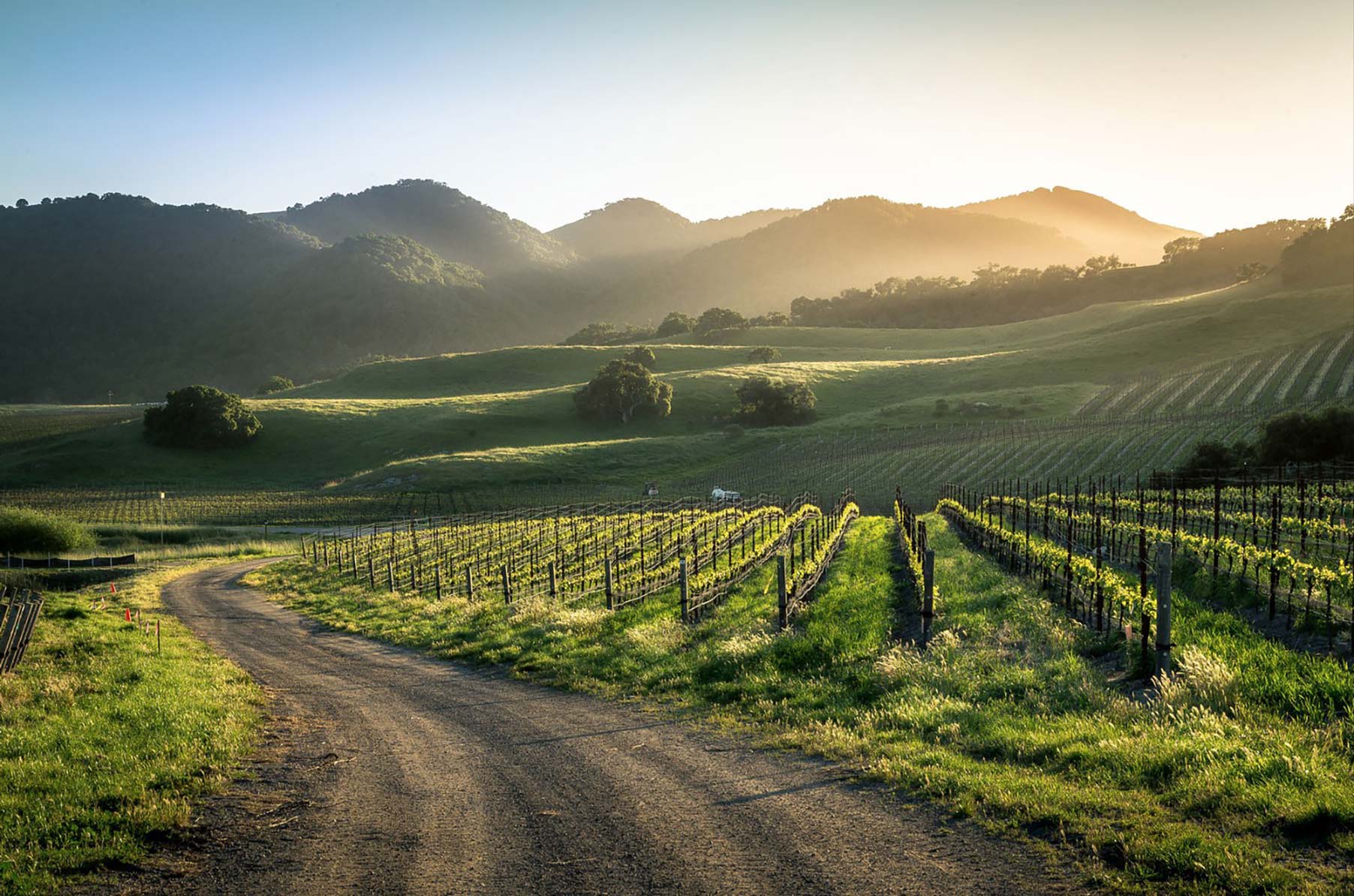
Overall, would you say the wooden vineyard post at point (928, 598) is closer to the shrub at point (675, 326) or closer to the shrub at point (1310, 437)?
the shrub at point (1310, 437)

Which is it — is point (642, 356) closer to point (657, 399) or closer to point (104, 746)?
point (657, 399)

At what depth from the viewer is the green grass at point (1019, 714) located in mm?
6926

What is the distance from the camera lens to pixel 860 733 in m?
11.0

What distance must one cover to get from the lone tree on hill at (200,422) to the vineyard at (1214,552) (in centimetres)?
8442

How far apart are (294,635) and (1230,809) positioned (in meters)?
22.6

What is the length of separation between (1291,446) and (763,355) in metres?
94.2

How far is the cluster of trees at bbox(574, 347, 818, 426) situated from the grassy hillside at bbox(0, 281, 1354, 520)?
244 cm

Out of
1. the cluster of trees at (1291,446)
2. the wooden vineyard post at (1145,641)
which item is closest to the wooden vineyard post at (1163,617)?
the wooden vineyard post at (1145,641)

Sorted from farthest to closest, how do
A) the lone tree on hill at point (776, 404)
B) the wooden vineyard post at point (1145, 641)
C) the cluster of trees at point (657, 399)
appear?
the cluster of trees at point (657, 399) < the lone tree on hill at point (776, 404) < the wooden vineyard post at point (1145, 641)

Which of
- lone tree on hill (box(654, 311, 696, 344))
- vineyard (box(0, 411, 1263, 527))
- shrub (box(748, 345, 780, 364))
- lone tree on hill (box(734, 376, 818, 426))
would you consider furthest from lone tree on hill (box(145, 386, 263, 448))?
lone tree on hill (box(654, 311, 696, 344))

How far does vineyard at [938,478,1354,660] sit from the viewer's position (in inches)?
559

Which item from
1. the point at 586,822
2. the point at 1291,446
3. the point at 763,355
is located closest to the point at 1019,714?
the point at 586,822

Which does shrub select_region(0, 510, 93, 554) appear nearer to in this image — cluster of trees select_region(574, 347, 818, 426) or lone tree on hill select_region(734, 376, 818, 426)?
cluster of trees select_region(574, 347, 818, 426)

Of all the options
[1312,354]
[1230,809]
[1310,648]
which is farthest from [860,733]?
[1312,354]
